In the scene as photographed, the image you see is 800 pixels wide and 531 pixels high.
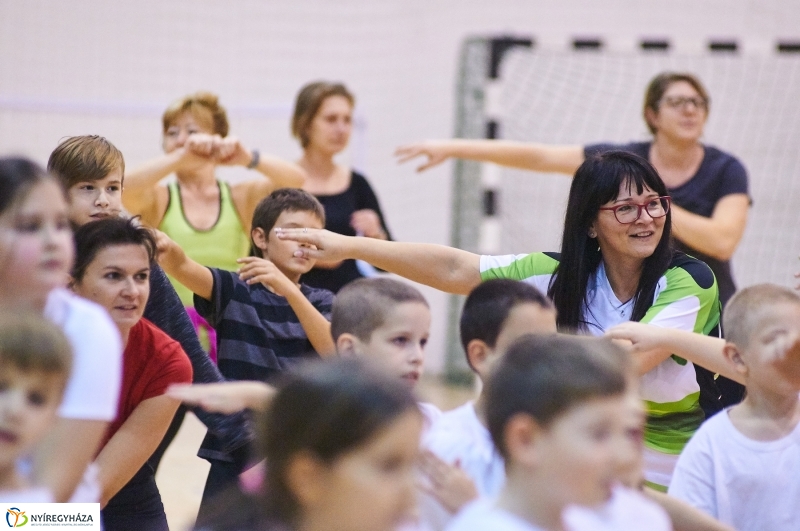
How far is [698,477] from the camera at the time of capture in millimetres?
1944

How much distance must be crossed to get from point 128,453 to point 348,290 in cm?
56

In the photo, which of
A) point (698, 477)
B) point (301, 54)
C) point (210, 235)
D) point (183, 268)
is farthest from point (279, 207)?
point (301, 54)

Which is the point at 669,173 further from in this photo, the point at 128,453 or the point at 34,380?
the point at 34,380

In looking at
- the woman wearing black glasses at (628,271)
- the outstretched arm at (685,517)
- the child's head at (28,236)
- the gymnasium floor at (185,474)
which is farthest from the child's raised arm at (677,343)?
the gymnasium floor at (185,474)

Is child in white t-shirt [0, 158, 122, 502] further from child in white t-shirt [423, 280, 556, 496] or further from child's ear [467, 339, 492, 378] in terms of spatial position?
child's ear [467, 339, 492, 378]

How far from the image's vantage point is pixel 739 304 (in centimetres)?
206

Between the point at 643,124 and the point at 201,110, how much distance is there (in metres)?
3.80

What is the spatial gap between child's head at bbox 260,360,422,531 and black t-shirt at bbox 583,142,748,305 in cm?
240

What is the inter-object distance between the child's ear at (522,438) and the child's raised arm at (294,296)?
0.88 meters

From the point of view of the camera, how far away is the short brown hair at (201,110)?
11.4 feet

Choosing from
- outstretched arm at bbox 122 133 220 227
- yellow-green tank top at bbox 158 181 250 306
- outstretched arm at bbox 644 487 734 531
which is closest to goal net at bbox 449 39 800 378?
yellow-green tank top at bbox 158 181 250 306

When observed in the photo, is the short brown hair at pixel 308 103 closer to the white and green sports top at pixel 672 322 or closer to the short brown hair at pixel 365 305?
the white and green sports top at pixel 672 322

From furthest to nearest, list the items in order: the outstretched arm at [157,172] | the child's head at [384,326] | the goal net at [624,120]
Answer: the goal net at [624,120] → the outstretched arm at [157,172] → the child's head at [384,326]

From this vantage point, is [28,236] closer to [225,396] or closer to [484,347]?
[225,396]
